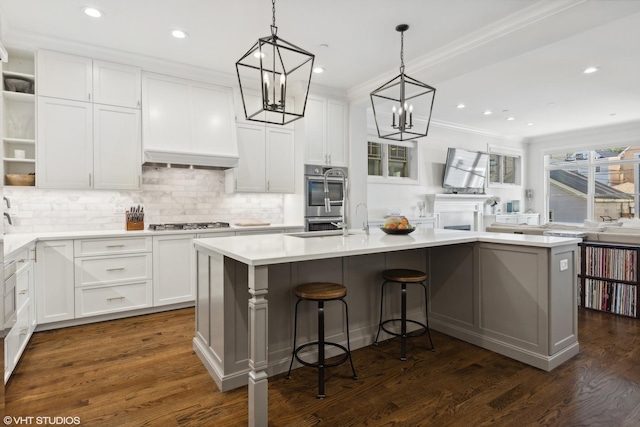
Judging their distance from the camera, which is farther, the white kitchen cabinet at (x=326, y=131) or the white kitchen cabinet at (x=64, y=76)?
the white kitchen cabinet at (x=326, y=131)

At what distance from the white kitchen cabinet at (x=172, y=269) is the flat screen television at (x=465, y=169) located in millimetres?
5242

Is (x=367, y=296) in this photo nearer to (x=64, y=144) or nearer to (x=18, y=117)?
(x=64, y=144)

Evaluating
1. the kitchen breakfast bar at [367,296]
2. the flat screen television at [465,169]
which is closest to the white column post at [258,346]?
the kitchen breakfast bar at [367,296]

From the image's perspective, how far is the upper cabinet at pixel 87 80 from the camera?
3.58 m

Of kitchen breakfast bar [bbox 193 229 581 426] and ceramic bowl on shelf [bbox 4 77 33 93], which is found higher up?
ceramic bowl on shelf [bbox 4 77 33 93]

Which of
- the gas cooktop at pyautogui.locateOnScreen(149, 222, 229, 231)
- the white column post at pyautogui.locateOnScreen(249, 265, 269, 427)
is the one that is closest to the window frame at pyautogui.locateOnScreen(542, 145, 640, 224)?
the gas cooktop at pyautogui.locateOnScreen(149, 222, 229, 231)

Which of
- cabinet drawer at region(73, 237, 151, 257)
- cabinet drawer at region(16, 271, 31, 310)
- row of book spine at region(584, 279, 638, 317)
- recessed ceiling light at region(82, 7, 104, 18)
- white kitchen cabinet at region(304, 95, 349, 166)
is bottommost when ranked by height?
row of book spine at region(584, 279, 638, 317)

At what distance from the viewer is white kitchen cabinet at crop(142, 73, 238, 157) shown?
13.3 ft

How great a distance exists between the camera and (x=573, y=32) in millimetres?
3004

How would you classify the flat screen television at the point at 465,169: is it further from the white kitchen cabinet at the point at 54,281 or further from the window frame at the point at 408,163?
the white kitchen cabinet at the point at 54,281

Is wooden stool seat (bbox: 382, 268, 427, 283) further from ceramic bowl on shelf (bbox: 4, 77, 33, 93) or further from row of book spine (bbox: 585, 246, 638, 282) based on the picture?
ceramic bowl on shelf (bbox: 4, 77, 33, 93)

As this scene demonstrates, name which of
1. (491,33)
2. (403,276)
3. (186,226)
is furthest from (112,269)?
(491,33)

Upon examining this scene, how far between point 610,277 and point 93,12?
5705mm

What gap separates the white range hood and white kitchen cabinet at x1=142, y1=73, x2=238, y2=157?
6 centimetres
